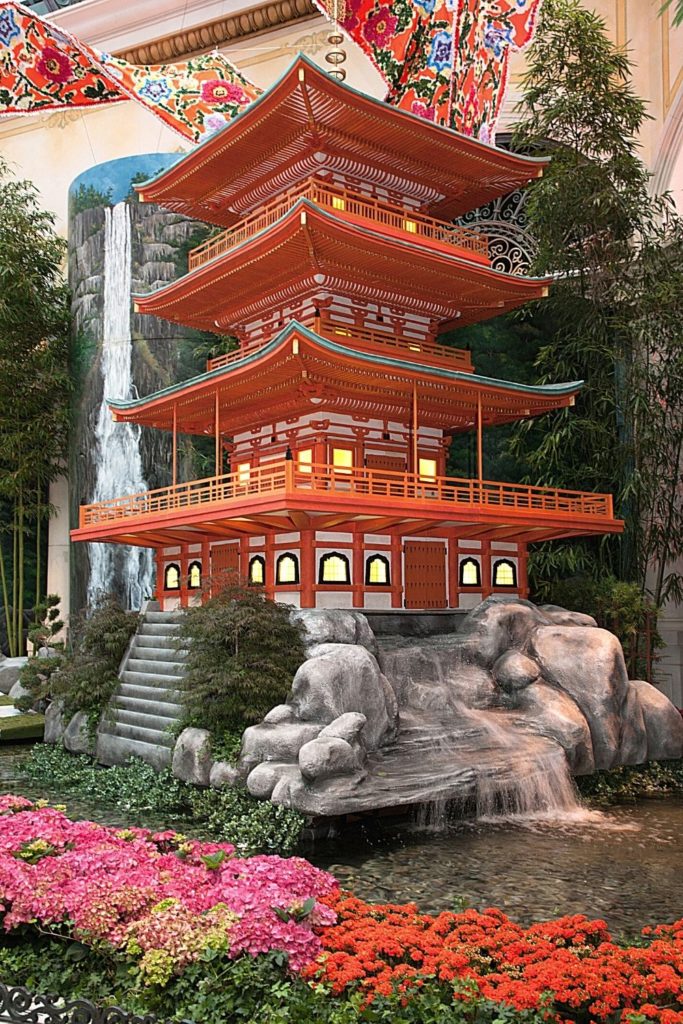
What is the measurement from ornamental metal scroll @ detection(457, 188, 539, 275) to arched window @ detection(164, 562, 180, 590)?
13342 mm

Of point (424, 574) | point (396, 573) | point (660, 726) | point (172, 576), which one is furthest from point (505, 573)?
point (172, 576)

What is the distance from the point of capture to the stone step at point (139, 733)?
15750 mm

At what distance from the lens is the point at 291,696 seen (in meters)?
14.7

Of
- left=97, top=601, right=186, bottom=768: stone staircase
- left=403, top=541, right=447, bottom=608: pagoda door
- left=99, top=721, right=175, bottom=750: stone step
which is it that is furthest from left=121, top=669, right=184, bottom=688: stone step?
left=403, top=541, right=447, bottom=608: pagoda door

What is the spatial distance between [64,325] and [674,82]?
1990 centimetres

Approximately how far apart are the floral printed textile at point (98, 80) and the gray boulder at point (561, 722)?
16572 millimetres

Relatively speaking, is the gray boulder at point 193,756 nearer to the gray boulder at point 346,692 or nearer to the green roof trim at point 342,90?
the gray boulder at point 346,692

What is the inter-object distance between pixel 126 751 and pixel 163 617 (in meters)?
3.56

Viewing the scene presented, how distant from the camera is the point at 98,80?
2608 cm

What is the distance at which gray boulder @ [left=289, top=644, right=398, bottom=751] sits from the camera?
1423cm

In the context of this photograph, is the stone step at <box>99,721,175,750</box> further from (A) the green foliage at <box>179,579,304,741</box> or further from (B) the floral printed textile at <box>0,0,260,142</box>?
(B) the floral printed textile at <box>0,0,260,142</box>

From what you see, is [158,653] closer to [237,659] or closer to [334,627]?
[237,659]

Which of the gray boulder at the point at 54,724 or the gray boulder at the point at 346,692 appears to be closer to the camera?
the gray boulder at the point at 346,692

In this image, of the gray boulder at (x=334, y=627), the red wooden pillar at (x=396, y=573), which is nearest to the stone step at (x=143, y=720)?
the gray boulder at (x=334, y=627)
